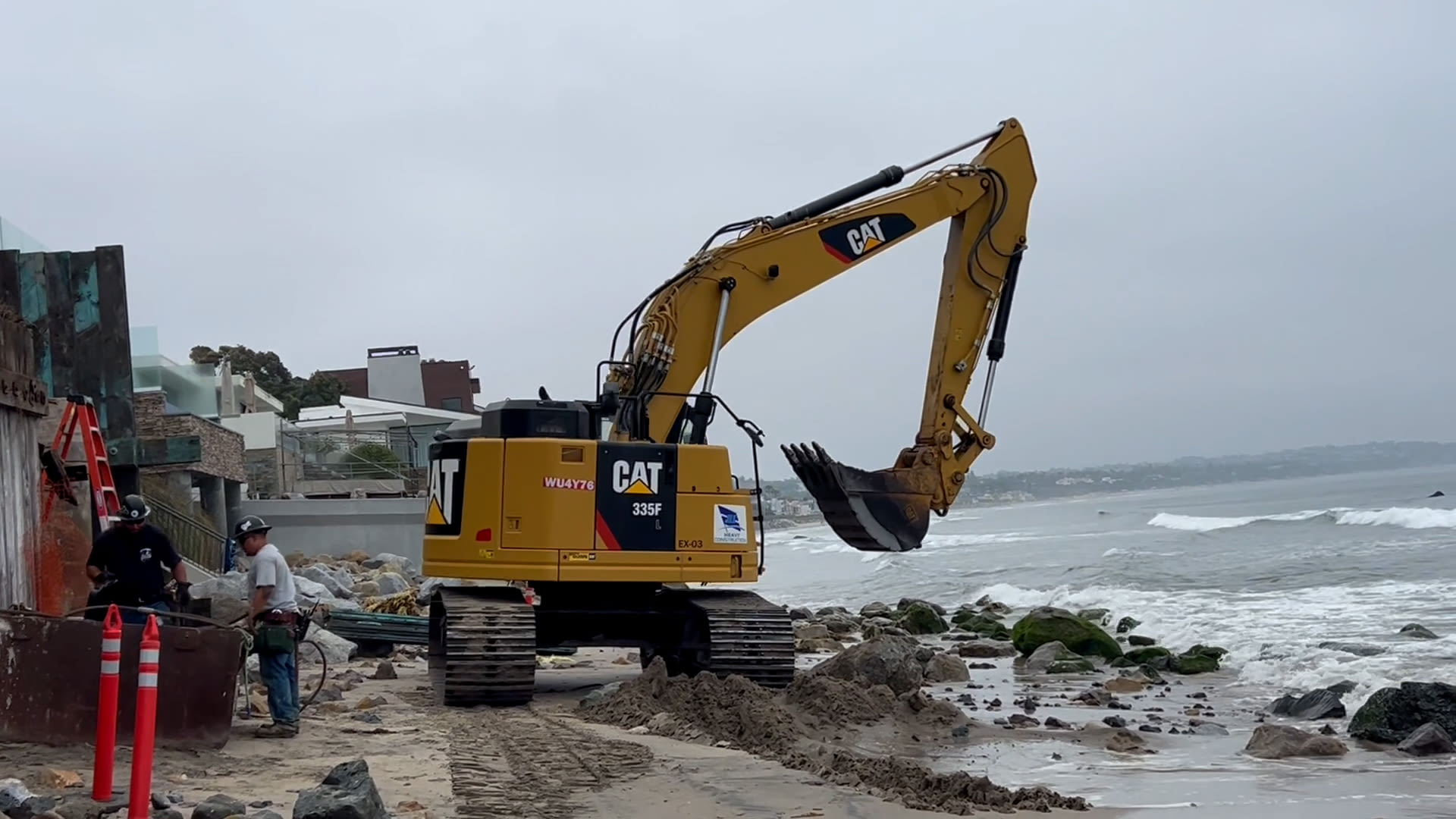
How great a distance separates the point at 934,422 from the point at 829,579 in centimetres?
2999

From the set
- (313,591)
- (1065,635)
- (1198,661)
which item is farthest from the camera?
(313,591)

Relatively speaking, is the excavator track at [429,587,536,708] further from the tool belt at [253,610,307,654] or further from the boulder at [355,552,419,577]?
the boulder at [355,552,419,577]

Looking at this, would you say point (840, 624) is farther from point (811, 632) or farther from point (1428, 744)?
point (1428, 744)

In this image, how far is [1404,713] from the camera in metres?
11.2

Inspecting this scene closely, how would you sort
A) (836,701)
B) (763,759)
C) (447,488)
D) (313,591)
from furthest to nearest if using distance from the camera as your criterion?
(313,591), (447,488), (836,701), (763,759)

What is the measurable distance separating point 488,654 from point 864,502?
3.51 meters

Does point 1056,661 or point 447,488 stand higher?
point 447,488

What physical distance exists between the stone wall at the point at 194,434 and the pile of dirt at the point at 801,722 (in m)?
13.4

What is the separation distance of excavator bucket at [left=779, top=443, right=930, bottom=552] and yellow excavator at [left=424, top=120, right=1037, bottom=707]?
0.02 meters

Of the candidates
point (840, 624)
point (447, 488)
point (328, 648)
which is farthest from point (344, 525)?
point (447, 488)

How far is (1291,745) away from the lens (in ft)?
34.9

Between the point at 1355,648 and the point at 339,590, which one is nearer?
the point at 1355,648

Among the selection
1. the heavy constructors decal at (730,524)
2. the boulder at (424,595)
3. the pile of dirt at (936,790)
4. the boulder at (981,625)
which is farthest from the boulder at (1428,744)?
the boulder at (424,595)

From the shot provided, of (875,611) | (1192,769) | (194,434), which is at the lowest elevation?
(875,611)
